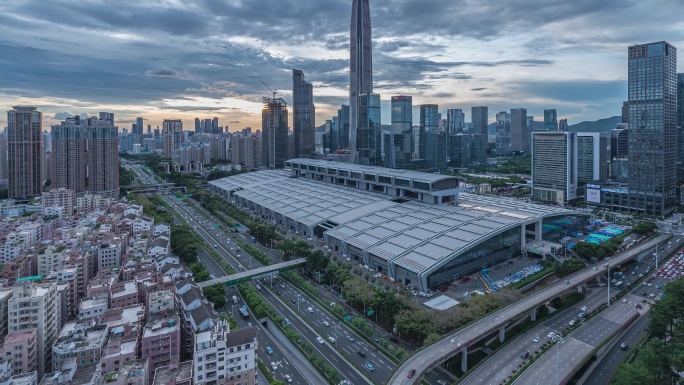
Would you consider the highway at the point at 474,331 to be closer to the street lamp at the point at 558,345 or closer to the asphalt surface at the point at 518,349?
the asphalt surface at the point at 518,349

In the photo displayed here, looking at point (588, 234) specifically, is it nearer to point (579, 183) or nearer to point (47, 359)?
point (579, 183)

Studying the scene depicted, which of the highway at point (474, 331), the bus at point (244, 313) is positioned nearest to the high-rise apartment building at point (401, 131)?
the highway at point (474, 331)

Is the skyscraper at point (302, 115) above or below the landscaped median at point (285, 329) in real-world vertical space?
above

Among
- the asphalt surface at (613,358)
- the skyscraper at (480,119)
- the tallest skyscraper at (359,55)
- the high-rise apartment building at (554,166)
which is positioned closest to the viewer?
the asphalt surface at (613,358)

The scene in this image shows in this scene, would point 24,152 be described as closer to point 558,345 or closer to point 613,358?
point 558,345

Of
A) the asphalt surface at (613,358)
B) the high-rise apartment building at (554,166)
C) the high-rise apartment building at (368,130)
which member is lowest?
the asphalt surface at (613,358)

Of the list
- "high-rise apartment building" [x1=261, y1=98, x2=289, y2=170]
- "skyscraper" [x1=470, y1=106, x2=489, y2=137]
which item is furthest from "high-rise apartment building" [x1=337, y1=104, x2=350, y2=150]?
"skyscraper" [x1=470, y1=106, x2=489, y2=137]
